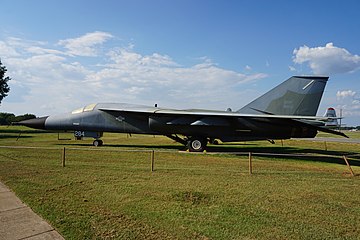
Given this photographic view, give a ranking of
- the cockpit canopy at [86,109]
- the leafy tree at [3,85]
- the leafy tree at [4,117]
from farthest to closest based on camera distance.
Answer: the leafy tree at [4,117] < the leafy tree at [3,85] < the cockpit canopy at [86,109]

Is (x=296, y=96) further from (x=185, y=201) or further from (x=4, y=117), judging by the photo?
(x=4, y=117)

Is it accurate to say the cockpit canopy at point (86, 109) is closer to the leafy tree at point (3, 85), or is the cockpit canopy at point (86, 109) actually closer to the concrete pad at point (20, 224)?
the concrete pad at point (20, 224)

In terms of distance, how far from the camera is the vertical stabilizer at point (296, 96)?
14.3m

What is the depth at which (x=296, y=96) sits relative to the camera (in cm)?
1454

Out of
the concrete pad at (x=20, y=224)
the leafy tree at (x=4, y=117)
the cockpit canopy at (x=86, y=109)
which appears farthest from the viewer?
the leafy tree at (x=4, y=117)

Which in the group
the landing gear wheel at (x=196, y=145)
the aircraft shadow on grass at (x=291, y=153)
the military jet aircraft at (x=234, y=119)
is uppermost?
the military jet aircraft at (x=234, y=119)

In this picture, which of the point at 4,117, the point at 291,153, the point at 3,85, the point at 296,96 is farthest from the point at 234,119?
the point at 4,117

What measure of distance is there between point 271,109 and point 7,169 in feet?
40.9

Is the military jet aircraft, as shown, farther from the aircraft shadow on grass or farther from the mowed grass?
the mowed grass

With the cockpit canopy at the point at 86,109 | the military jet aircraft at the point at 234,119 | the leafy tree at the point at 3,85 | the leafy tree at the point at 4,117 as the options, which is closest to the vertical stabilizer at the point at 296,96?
the military jet aircraft at the point at 234,119

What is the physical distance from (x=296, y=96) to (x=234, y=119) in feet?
11.3

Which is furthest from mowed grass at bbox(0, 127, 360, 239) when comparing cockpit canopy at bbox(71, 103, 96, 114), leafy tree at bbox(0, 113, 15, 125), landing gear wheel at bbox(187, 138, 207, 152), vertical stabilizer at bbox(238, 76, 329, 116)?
leafy tree at bbox(0, 113, 15, 125)

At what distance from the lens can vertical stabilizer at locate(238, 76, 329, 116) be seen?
14.3m

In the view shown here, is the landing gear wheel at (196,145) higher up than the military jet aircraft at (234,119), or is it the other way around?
the military jet aircraft at (234,119)
